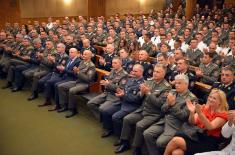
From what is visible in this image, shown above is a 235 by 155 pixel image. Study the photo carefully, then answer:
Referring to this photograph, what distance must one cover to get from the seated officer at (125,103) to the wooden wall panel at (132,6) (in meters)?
11.4

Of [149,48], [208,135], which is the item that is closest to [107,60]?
[149,48]

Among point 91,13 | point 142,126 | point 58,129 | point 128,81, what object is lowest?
point 58,129

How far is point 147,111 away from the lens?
354cm

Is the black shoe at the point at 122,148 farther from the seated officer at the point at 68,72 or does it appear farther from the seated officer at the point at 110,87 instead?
the seated officer at the point at 68,72

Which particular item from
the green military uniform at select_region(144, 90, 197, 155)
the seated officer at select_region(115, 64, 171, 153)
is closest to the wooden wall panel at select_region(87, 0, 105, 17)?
the seated officer at select_region(115, 64, 171, 153)

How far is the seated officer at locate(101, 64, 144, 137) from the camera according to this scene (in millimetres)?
3746

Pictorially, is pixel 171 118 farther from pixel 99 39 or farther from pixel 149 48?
pixel 99 39

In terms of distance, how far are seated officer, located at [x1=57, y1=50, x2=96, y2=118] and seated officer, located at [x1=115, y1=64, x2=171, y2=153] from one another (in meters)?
1.26

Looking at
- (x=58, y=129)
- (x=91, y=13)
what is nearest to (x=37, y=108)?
(x=58, y=129)

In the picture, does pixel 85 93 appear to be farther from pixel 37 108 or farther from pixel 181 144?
pixel 181 144

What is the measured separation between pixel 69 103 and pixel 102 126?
0.76m

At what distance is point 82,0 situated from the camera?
1401 cm

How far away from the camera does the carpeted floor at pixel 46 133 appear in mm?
3688

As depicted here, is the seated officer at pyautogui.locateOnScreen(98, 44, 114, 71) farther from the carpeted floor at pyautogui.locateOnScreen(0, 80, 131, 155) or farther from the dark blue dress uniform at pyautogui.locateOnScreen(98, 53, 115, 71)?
the carpeted floor at pyautogui.locateOnScreen(0, 80, 131, 155)
